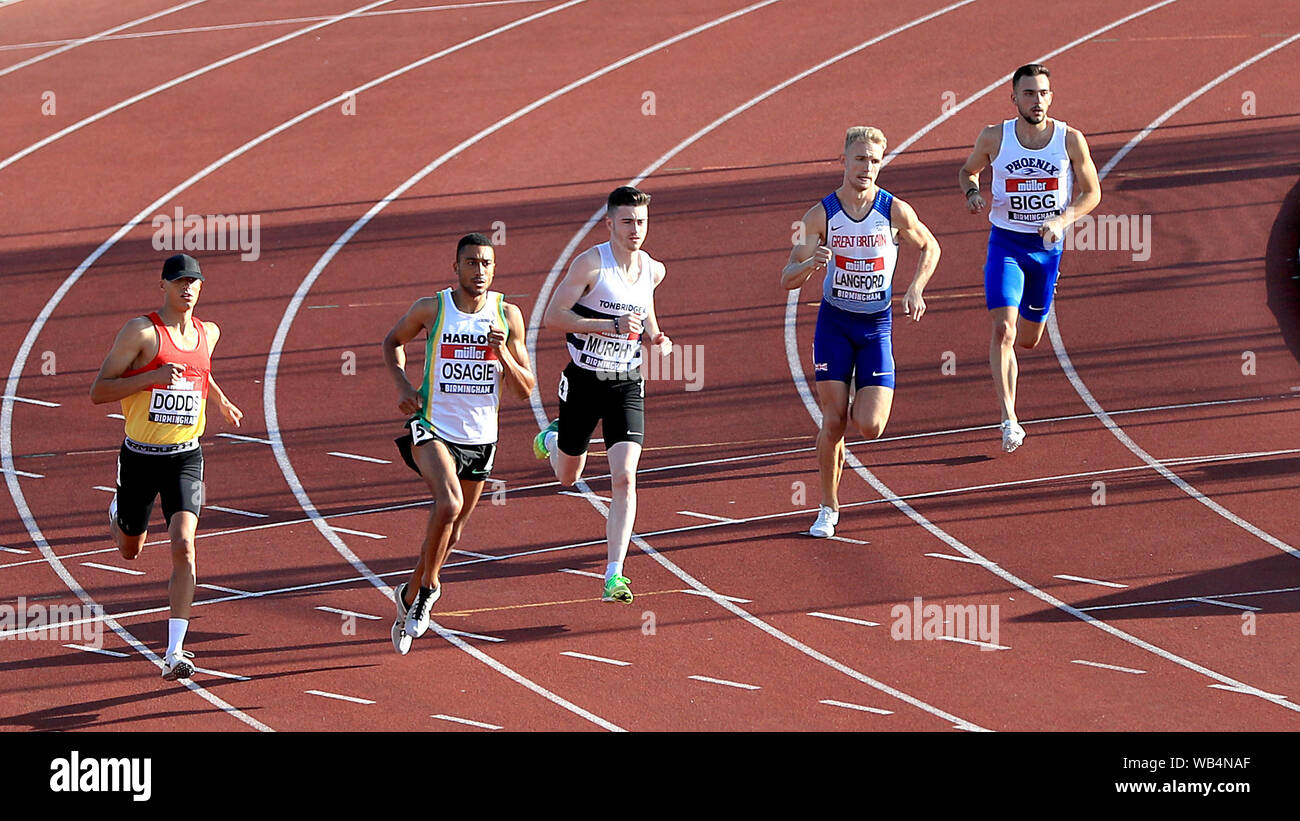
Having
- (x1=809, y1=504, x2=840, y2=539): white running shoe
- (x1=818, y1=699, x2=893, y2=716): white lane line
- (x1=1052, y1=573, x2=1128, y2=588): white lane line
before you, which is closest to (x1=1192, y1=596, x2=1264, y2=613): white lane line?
(x1=1052, y1=573, x2=1128, y2=588): white lane line

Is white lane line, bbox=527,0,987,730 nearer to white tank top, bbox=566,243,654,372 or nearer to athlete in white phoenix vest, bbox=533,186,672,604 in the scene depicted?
athlete in white phoenix vest, bbox=533,186,672,604

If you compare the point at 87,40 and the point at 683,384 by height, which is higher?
the point at 87,40

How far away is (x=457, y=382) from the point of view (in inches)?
315

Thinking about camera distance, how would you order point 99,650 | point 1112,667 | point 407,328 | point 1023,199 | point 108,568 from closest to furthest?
point 407,328
point 1112,667
point 99,650
point 108,568
point 1023,199

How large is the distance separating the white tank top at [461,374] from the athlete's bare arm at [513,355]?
0.05 meters

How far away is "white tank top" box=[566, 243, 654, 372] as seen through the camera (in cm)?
840

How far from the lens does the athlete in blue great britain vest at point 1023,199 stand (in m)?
10.3

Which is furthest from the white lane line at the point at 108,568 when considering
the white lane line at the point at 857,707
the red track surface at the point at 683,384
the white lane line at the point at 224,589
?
the white lane line at the point at 857,707

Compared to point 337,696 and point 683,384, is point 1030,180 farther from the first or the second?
point 337,696

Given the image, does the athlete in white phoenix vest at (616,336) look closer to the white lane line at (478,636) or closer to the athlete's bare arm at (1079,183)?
the white lane line at (478,636)

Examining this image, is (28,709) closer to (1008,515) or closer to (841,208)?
(841,208)

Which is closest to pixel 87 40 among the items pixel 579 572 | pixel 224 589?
pixel 224 589

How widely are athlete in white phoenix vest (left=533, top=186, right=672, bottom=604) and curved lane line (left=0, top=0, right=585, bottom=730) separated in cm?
202

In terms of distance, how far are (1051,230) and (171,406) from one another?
17.3ft
